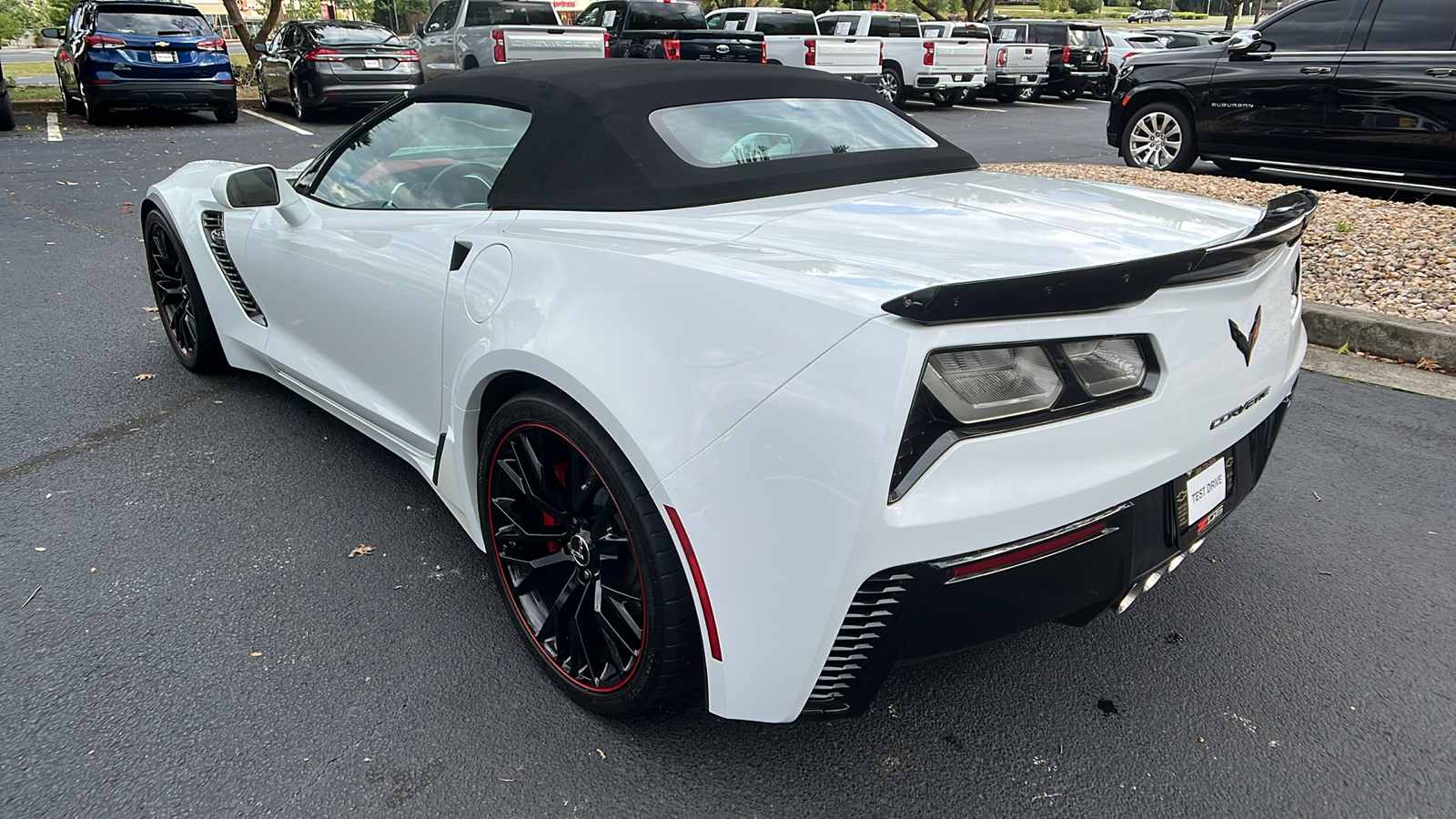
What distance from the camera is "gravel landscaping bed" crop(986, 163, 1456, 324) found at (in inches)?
196

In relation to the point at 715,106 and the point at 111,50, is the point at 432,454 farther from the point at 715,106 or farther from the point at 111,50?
the point at 111,50

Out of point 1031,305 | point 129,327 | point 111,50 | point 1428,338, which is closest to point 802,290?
point 1031,305

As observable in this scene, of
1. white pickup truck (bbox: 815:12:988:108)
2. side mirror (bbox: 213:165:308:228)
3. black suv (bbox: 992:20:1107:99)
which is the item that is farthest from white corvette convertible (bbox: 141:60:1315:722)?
black suv (bbox: 992:20:1107:99)

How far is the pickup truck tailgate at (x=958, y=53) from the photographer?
18.0 metres

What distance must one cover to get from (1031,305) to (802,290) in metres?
0.39

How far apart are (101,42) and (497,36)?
5.20 meters

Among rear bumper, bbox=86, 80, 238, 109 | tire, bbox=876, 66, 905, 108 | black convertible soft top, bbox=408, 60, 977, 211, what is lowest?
black convertible soft top, bbox=408, 60, 977, 211

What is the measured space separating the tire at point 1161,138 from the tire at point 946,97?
10028 millimetres

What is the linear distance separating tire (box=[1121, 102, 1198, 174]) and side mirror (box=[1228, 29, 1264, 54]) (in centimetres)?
71

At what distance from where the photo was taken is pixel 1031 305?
1.61 metres

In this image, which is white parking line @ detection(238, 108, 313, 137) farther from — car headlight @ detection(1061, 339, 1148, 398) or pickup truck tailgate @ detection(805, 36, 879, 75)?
car headlight @ detection(1061, 339, 1148, 398)

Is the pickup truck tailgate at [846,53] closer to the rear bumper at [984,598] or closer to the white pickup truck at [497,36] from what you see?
the white pickup truck at [497,36]

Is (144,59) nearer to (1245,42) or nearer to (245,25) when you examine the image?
(245,25)

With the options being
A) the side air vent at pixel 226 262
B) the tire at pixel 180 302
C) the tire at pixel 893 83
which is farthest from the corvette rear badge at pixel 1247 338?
the tire at pixel 893 83
